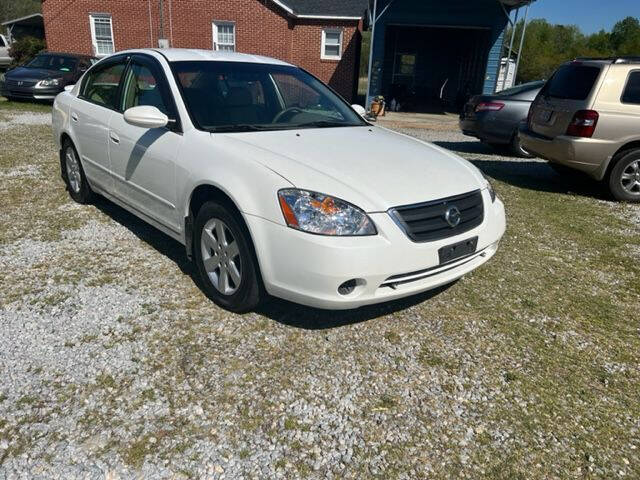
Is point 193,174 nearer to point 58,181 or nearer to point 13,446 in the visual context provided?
point 13,446

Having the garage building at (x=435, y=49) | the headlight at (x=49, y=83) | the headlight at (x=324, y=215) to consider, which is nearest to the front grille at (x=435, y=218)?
the headlight at (x=324, y=215)

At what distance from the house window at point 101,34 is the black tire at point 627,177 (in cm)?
1984

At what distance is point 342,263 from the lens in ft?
8.95

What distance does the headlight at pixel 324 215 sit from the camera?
2.76m

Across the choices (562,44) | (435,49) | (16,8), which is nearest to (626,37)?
Answer: (562,44)

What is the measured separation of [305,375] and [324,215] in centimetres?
90

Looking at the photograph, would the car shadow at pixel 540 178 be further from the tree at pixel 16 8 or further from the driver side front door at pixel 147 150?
the tree at pixel 16 8

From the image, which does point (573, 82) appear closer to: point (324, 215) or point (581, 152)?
point (581, 152)

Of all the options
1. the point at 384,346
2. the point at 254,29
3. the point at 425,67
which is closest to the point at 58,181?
the point at 384,346

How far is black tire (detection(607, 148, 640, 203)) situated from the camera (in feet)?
21.2

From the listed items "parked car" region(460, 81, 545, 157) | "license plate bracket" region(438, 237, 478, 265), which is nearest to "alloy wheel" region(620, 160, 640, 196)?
"parked car" region(460, 81, 545, 157)

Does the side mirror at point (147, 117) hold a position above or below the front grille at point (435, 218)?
above

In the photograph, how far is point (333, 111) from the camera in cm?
442

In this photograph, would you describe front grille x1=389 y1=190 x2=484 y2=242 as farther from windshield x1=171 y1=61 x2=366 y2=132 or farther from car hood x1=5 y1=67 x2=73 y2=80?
car hood x1=5 y1=67 x2=73 y2=80
